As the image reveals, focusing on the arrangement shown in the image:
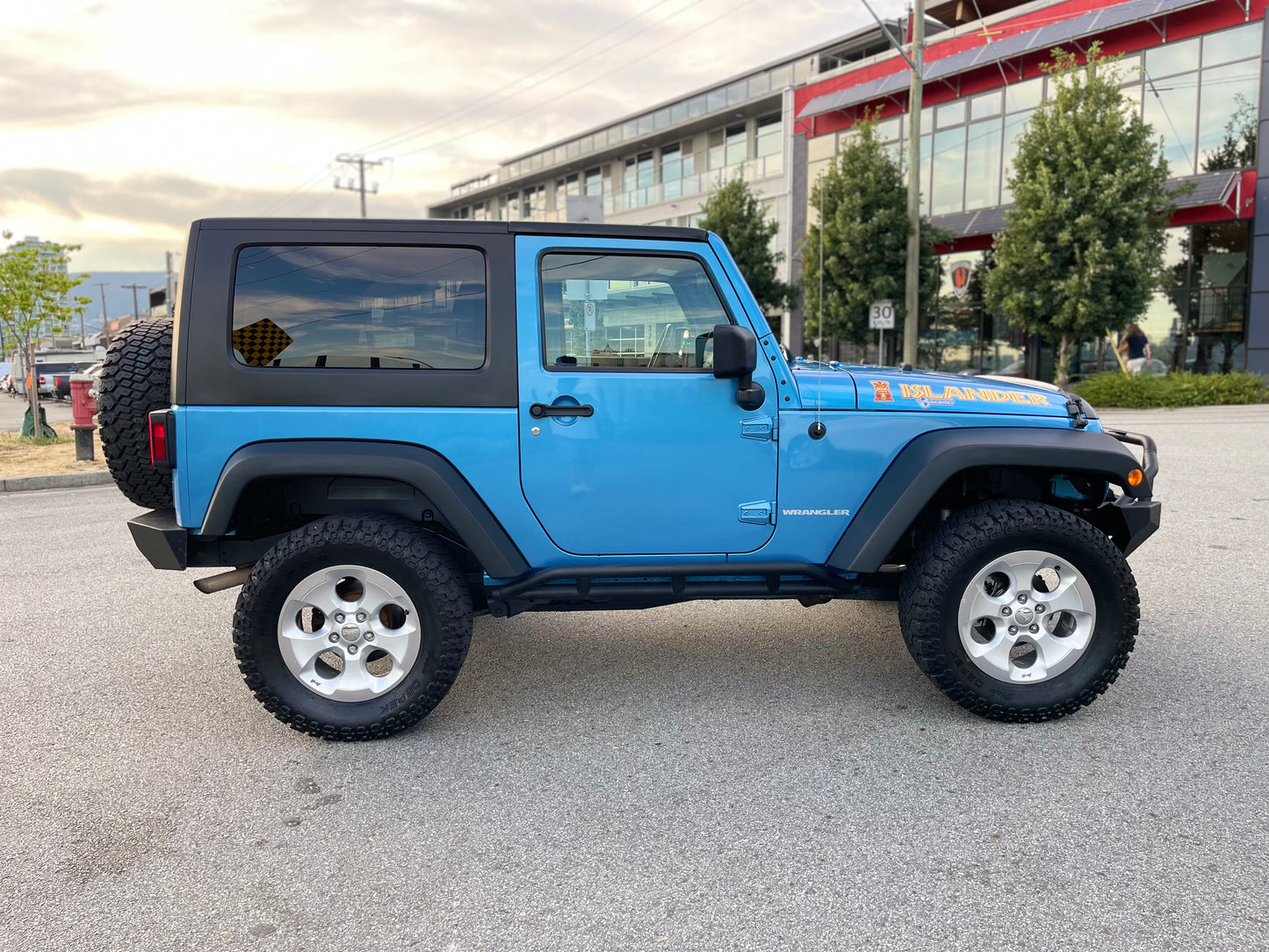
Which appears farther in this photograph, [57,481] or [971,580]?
[57,481]

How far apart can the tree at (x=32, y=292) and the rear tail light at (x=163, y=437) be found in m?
13.6

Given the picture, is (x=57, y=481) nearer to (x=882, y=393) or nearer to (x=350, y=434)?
(x=350, y=434)

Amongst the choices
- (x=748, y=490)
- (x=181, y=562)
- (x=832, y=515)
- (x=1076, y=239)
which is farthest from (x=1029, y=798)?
(x=1076, y=239)

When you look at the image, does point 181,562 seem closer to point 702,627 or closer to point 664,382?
point 664,382

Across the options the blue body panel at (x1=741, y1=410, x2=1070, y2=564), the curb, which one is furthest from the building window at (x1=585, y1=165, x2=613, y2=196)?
the blue body panel at (x1=741, y1=410, x2=1070, y2=564)

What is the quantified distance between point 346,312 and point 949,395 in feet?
8.04

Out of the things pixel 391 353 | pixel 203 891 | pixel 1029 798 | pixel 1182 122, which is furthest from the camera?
pixel 1182 122

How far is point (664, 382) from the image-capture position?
3639mm

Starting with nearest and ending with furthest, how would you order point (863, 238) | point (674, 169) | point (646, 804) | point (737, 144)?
point (646, 804) < point (863, 238) < point (737, 144) < point (674, 169)

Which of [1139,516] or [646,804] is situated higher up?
[1139,516]

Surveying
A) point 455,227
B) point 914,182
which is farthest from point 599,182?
point 455,227

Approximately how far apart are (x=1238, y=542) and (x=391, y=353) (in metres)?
6.31

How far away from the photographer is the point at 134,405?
3.79m

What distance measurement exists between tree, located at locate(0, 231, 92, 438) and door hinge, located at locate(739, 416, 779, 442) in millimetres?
14955
